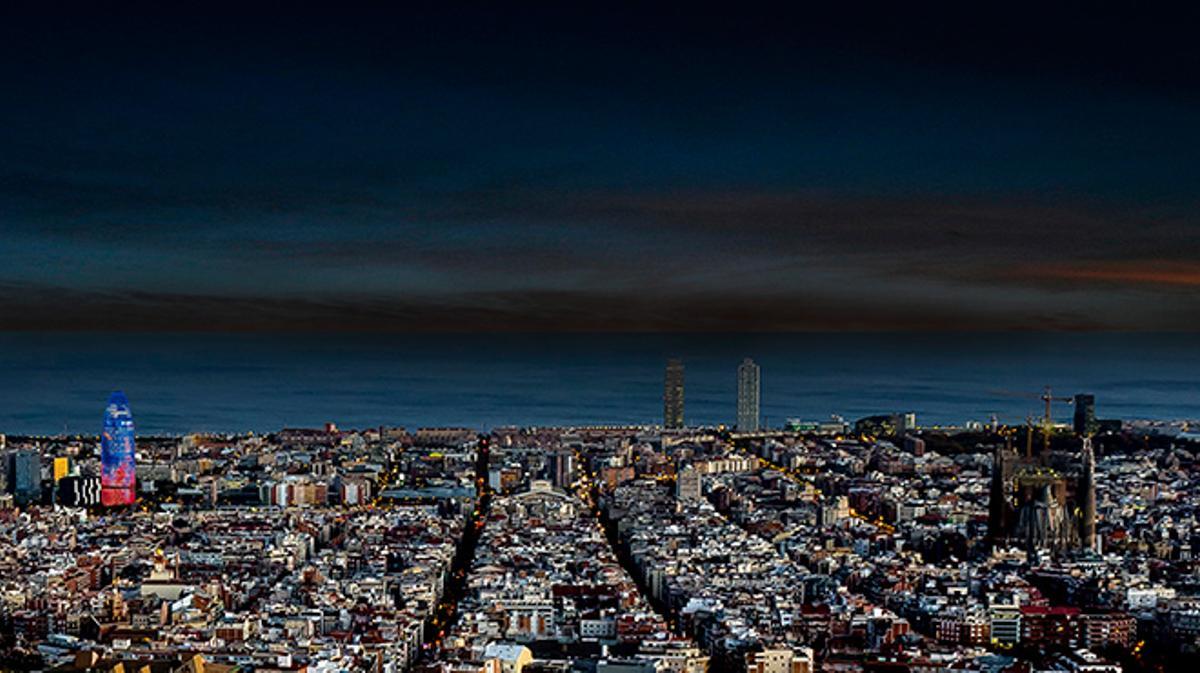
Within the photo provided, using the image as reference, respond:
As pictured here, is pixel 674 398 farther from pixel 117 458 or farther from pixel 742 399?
pixel 117 458

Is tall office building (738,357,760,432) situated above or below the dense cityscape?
above

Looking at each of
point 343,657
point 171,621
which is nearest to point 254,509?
point 171,621

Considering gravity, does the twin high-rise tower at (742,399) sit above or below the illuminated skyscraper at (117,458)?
above

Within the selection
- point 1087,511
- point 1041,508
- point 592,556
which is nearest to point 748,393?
point 1087,511

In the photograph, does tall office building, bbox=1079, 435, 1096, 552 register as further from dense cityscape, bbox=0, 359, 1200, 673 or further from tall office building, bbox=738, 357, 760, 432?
tall office building, bbox=738, 357, 760, 432

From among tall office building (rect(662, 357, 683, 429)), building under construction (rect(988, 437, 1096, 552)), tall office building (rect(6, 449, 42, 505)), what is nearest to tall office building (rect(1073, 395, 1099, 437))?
tall office building (rect(662, 357, 683, 429))

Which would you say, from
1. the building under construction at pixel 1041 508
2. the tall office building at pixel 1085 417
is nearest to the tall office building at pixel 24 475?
the building under construction at pixel 1041 508

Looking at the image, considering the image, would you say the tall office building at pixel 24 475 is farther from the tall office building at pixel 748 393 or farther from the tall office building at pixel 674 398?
the tall office building at pixel 748 393
